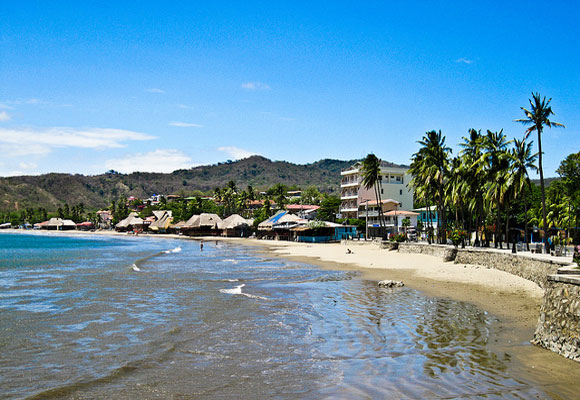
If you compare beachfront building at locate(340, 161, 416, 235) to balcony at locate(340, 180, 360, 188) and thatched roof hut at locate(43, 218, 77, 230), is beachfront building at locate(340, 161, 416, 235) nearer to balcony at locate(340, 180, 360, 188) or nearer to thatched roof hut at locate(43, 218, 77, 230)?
balcony at locate(340, 180, 360, 188)

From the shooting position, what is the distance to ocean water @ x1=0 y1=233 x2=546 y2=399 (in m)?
10.1

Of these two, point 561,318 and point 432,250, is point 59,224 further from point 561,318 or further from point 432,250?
point 561,318

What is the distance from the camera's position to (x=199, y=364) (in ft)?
38.9

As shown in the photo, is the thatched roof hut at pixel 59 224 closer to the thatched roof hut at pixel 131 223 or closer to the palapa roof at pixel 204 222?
the thatched roof hut at pixel 131 223

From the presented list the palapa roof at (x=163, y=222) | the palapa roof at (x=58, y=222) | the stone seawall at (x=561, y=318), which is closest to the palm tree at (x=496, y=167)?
the stone seawall at (x=561, y=318)

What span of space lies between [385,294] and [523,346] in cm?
956

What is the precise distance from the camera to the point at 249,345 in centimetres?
1356

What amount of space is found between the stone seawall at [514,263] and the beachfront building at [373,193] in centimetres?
4671

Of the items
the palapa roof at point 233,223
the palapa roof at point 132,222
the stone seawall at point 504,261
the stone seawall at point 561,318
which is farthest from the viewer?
the palapa roof at point 132,222

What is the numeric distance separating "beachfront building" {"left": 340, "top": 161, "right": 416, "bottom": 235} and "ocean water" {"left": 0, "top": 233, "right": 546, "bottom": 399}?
58949 millimetres

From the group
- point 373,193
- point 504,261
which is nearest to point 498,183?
point 504,261

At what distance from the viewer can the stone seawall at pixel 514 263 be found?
2224cm

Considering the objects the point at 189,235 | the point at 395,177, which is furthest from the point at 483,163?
the point at 189,235

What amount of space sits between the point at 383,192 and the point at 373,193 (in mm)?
2322
